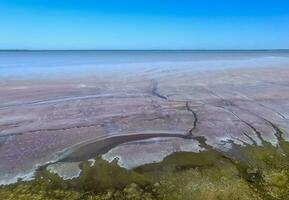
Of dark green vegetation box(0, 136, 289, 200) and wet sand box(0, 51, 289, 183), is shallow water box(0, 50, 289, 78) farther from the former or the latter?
dark green vegetation box(0, 136, 289, 200)

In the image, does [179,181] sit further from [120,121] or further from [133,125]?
[120,121]

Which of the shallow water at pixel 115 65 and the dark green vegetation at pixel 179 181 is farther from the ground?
the dark green vegetation at pixel 179 181

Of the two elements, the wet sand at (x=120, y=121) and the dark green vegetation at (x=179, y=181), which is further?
the wet sand at (x=120, y=121)

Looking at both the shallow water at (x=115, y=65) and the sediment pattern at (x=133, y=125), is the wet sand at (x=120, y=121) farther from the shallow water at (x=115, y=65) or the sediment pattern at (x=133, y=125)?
the shallow water at (x=115, y=65)

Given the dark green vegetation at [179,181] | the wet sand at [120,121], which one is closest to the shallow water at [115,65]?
the wet sand at [120,121]

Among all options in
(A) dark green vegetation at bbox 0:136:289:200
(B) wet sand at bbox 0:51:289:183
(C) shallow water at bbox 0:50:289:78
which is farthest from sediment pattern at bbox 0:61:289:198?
(C) shallow water at bbox 0:50:289:78

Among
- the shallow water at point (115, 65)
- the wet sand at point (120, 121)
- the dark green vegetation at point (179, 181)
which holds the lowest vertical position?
the shallow water at point (115, 65)

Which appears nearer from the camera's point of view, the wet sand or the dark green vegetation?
the dark green vegetation

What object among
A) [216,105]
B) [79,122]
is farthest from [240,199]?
[216,105]
